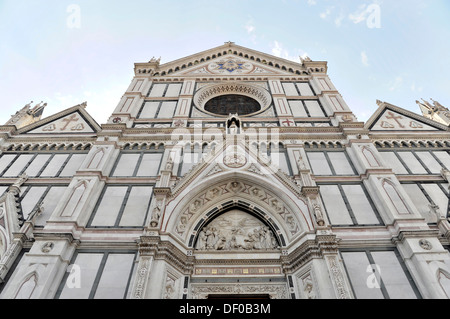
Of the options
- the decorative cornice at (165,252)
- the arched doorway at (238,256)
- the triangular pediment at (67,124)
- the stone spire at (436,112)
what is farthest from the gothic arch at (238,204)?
the stone spire at (436,112)

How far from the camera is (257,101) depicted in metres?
18.9

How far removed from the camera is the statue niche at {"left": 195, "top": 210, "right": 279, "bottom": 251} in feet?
36.0

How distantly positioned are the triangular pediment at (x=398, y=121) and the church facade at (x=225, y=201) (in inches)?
4.0

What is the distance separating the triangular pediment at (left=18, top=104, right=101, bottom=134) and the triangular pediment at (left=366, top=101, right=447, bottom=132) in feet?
45.3

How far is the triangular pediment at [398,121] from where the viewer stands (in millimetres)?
15580

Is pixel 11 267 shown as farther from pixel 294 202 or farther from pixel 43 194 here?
pixel 294 202

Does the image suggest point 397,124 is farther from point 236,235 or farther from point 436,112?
point 236,235

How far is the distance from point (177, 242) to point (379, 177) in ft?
25.3

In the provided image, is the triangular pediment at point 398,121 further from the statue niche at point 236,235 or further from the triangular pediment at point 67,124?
the triangular pediment at point 67,124

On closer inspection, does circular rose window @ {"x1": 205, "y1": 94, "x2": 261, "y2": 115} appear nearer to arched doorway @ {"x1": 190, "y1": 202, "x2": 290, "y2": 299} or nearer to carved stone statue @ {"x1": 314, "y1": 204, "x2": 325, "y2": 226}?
arched doorway @ {"x1": 190, "y1": 202, "x2": 290, "y2": 299}

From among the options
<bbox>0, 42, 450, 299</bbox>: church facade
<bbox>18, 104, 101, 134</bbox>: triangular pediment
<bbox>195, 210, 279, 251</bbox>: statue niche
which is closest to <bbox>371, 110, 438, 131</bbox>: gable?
<bbox>0, 42, 450, 299</bbox>: church facade

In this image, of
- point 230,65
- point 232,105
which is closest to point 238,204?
point 232,105

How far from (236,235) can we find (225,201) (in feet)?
5.01
